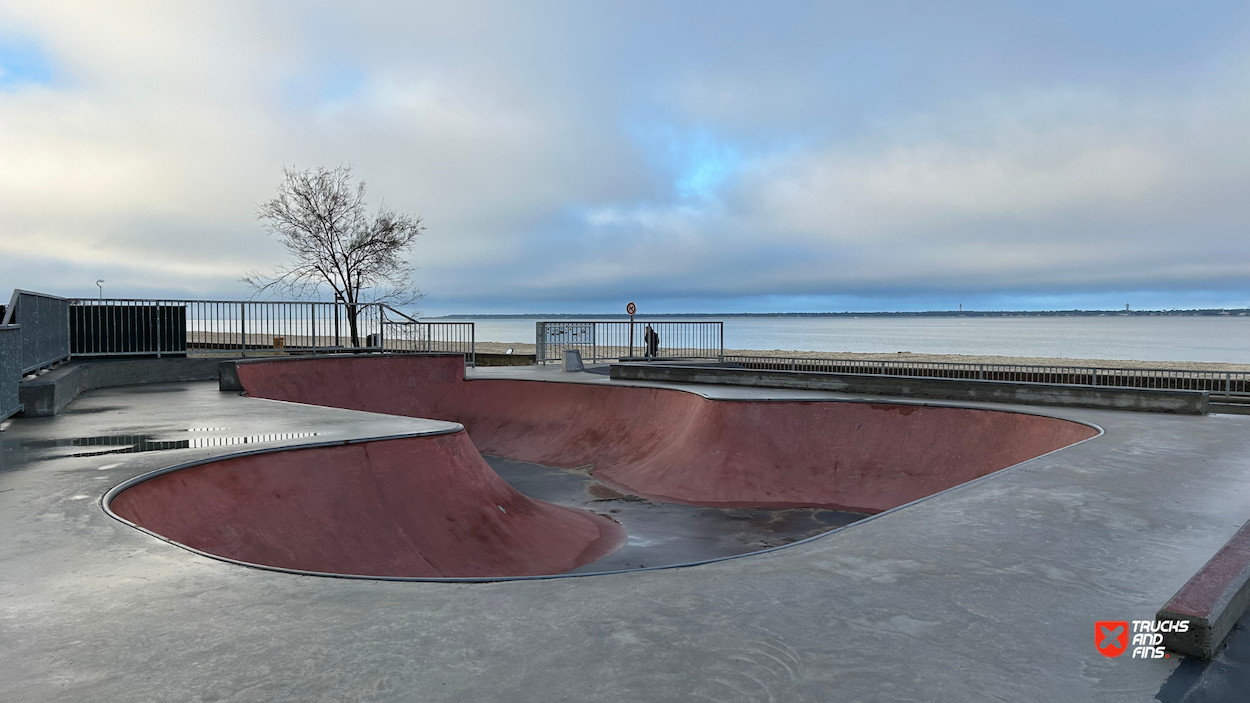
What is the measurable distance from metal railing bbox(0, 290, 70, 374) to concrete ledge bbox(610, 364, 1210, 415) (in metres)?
13.1

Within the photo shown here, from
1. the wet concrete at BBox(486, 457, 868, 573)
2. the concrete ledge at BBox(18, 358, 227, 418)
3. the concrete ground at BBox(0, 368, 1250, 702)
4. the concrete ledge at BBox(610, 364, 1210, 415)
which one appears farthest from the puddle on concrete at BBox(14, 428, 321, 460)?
the concrete ledge at BBox(610, 364, 1210, 415)

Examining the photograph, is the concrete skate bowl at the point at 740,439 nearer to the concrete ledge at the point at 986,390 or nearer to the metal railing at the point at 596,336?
the concrete ledge at the point at 986,390

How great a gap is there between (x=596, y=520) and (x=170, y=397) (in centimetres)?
877

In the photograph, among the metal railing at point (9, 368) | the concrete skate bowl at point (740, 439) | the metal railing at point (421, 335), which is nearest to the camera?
the metal railing at point (9, 368)

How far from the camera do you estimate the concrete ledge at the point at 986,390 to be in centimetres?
1242

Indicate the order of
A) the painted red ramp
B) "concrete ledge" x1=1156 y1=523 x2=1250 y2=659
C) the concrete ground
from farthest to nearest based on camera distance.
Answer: the painted red ramp → "concrete ledge" x1=1156 y1=523 x2=1250 y2=659 → the concrete ground

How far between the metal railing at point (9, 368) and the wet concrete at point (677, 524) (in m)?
7.53

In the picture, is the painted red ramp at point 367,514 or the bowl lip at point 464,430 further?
the painted red ramp at point 367,514

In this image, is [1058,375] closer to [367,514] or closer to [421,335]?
[421,335]

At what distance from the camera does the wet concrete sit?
29.8 ft

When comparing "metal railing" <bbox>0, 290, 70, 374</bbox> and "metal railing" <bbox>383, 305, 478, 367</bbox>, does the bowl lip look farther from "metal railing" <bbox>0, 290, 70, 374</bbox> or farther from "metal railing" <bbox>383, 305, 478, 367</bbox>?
"metal railing" <bbox>383, 305, 478, 367</bbox>

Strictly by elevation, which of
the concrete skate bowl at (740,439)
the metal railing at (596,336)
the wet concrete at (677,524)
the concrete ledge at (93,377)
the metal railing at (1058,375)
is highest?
the metal railing at (596,336)

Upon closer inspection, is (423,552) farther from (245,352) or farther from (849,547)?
(245,352)

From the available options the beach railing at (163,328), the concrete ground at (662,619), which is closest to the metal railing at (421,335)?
the beach railing at (163,328)
